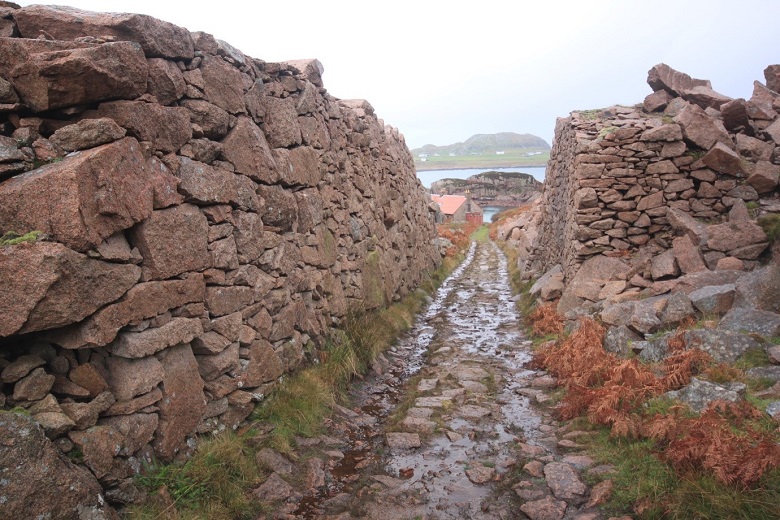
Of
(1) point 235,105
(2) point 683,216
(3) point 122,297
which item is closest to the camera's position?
(3) point 122,297

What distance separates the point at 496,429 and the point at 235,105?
511 cm

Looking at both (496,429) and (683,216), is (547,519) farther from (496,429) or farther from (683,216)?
(683,216)

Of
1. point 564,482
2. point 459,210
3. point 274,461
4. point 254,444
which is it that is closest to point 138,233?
point 254,444

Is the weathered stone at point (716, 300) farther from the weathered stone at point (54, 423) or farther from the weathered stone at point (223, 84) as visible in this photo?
the weathered stone at point (54, 423)

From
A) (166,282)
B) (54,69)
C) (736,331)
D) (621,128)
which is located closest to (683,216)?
(621,128)

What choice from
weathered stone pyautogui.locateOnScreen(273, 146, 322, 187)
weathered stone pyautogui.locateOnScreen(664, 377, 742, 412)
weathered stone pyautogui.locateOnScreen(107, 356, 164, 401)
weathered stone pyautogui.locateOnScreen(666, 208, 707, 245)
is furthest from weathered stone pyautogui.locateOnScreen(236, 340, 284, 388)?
weathered stone pyautogui.locateOnScreen(666, 208, 707, 245)

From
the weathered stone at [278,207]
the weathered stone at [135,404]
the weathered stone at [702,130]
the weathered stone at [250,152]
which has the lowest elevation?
the weathered stone at [135,404]

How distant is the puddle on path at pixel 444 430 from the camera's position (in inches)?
195

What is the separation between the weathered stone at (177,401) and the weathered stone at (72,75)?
2.29 metres

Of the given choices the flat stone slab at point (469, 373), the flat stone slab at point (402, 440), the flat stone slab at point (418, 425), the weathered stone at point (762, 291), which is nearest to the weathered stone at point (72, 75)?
the flat stone slab at point (402, 440)

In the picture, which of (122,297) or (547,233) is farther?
(547,233)

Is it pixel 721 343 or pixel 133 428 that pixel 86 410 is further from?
pixel 721 343

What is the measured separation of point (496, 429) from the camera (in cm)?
658

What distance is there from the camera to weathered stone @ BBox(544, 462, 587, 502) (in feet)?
15.9
